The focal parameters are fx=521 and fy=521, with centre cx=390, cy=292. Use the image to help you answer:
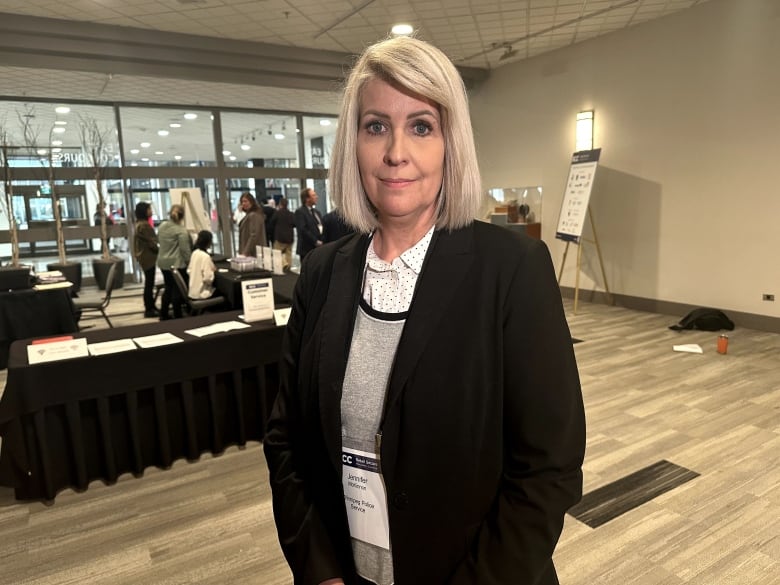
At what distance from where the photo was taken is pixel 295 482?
40.5 inches

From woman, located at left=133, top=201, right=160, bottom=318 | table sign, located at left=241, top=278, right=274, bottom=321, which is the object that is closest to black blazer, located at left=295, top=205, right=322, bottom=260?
woman, located at left=133, top=201, right=160, bottom=318

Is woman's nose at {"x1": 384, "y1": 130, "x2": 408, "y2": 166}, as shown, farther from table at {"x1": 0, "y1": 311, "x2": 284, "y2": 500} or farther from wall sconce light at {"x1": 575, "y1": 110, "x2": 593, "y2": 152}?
wall sconce light at {"x1": 575, "y1": 110, "x2": 593, "y2": 152}

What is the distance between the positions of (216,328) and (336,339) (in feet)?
8.38

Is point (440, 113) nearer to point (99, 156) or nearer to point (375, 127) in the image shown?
point (375, 127)

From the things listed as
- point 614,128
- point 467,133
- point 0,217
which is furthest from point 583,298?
point 0,217

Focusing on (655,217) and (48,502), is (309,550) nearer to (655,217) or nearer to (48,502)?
(48,502)

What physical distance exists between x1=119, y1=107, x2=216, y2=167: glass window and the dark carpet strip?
9203 mm

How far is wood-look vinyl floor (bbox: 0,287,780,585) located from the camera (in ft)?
7.07

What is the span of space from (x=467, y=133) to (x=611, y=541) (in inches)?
83.1

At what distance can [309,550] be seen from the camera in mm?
979

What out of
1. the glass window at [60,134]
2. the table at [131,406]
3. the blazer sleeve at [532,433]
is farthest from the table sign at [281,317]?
the glass window at [60,134]

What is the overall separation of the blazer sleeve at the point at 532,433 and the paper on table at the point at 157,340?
2557 millimetres

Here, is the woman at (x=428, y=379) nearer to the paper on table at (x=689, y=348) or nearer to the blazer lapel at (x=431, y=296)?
the blazer lapel at (x=431, y=296)

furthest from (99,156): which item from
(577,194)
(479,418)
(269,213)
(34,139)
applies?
(479,418)
